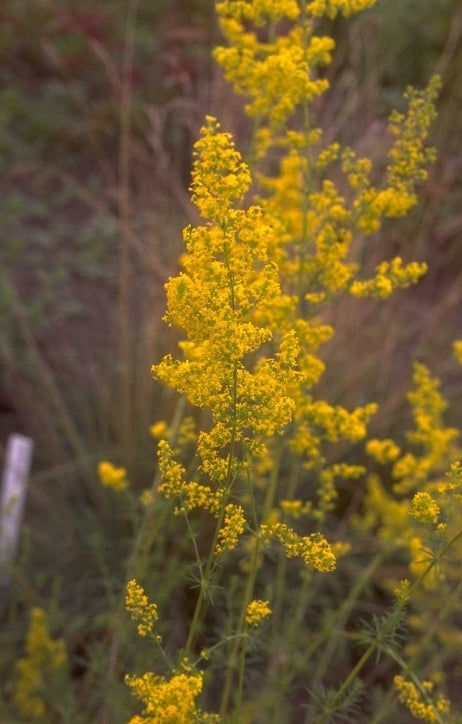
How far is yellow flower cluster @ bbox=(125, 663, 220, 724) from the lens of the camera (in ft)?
5.09

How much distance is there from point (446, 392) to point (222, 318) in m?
3.17

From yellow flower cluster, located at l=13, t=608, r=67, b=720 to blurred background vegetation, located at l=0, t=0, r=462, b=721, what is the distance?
8 centimetres

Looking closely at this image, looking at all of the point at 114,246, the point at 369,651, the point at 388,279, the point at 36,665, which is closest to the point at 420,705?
the point at 369,651

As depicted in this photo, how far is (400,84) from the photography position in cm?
623

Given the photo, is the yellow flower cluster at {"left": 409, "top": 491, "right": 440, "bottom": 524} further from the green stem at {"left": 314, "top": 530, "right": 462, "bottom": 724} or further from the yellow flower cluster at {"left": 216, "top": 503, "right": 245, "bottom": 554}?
the yellow flower cluster at {"left": 216, "top": 503, "right": 245, "bottom": 554}

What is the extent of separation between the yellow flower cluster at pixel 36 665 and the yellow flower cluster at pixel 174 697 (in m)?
1.22

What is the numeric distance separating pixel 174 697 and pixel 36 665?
1394 mm

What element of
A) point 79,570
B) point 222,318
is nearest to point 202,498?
point 222,318

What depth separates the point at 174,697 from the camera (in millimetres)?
1568

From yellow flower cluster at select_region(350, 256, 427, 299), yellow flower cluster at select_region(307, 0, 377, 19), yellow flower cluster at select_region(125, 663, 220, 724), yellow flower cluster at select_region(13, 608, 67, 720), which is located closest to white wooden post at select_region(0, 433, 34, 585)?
yellow flower cluster at select_region(13, 608, 67, 720)

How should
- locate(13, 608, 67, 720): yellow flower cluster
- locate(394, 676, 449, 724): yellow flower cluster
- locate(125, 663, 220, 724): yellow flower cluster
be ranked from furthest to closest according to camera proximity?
1. locate(13, 608, 67, 720): yellow flower cluster
2. locate(394, 676, 449, 724): yellow flower cluster
3. locate(125, 663, 220, 724): yellow flower cluster

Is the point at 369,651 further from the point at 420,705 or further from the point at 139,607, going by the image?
the point at 139,607

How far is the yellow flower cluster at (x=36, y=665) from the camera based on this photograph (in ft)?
9.11

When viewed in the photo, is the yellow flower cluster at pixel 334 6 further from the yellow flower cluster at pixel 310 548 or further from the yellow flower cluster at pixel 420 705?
the yellow flower cluster at pixel 420 705
